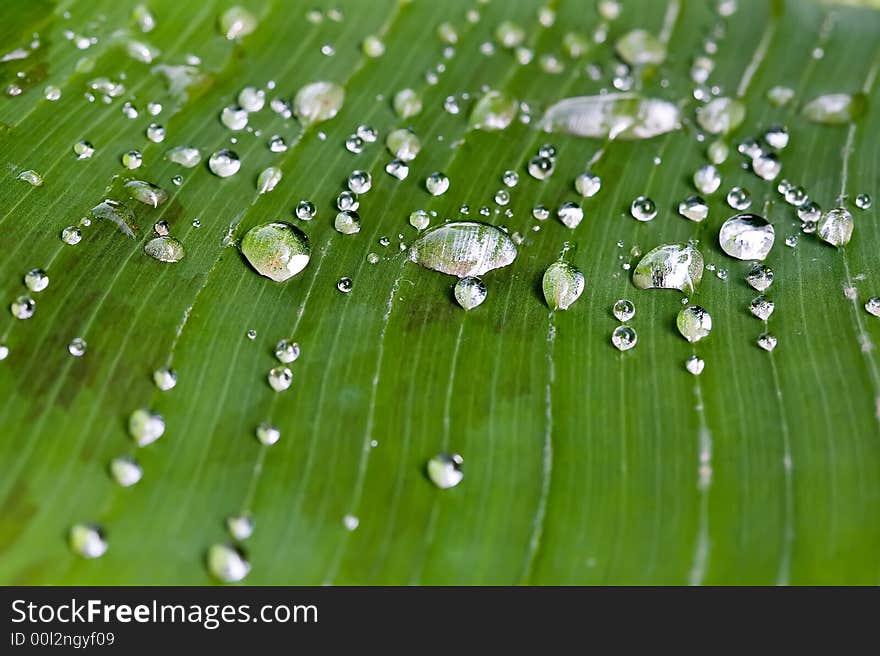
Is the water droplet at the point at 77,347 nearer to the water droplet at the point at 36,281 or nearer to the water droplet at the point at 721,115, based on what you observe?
the water droplet at the point at 36,281

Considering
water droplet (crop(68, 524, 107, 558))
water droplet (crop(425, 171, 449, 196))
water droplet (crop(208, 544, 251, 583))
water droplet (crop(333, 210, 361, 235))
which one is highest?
water droplet (crop(425, 171, 449, 196))

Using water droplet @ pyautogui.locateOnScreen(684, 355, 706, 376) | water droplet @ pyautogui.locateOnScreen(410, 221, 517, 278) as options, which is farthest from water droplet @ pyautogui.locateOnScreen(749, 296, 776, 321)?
water droplet @ pyautogui.locateOnScreen(410, 221, 517, 278)

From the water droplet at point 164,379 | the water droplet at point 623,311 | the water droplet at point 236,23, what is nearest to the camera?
the water droplet at point 164,379

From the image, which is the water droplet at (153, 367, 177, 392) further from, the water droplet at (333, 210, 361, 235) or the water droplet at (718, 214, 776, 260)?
the water droplet at (718, 214, 776, 260)

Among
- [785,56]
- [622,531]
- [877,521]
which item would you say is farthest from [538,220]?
[785,56]

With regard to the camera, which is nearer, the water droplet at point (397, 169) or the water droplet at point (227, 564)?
the water droplet at point (227, 564)

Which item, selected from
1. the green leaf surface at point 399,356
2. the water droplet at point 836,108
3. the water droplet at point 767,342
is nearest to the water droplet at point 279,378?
the green leaf surface at point 399,356

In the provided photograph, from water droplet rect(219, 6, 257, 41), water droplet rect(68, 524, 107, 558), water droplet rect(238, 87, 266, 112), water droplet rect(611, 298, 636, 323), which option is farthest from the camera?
water droplet rect(219, 6, 257, 41)
